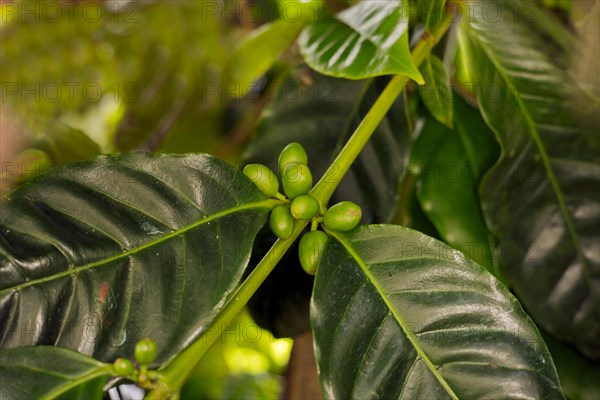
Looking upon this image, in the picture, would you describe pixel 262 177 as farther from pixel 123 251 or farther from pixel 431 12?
pixel 431 12

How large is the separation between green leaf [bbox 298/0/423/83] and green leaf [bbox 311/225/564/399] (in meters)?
0.25

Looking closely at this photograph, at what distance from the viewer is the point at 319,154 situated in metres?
1.04

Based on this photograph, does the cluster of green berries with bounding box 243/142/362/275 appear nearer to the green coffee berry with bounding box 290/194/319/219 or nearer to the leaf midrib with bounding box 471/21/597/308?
the green coffee berry with bounding box 290/194/319/219

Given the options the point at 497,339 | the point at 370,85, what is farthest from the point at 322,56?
the point at 497,339

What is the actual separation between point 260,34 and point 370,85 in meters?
0.48

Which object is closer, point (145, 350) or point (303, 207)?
point (145, 350)

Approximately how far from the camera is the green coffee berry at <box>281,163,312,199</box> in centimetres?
74

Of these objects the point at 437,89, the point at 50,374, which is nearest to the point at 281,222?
the point at 50,374

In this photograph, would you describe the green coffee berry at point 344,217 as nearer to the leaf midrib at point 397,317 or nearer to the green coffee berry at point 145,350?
the leaf midrib at point 397,317

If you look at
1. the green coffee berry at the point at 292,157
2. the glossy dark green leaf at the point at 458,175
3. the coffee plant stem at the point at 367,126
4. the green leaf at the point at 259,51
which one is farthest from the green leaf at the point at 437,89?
the green leaf at the point at 259,51

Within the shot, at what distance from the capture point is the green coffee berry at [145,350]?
59cm

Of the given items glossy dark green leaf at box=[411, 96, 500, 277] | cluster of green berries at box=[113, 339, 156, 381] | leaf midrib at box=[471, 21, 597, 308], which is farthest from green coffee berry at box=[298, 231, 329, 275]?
leaf midrib at box=[471, 21, 597, 308]

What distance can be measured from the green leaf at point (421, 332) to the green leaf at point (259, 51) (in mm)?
900

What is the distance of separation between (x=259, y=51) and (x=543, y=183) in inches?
30.7
